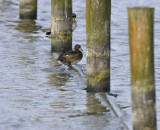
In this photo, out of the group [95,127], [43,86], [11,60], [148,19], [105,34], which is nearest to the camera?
[148,19]

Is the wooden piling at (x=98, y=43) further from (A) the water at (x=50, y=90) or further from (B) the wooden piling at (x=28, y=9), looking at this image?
(B) the wooden piling at (x=28, y=9)

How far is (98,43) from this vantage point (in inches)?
364

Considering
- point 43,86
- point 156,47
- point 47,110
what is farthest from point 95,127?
point 156,47

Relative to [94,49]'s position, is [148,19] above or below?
above

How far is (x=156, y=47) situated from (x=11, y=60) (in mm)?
4753

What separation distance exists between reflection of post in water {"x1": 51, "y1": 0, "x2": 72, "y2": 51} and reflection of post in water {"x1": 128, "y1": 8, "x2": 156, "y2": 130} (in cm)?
689

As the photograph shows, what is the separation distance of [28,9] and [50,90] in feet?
32.7

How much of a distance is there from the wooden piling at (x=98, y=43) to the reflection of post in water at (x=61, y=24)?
3.95 m

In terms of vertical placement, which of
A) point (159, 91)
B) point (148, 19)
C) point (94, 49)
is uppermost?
point (148, 19)

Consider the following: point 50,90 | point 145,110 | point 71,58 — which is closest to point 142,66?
point 145,110

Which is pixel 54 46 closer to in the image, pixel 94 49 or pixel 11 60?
pixel 11 60

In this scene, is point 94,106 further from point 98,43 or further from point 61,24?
point 61,24

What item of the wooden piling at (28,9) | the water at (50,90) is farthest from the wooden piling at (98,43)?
the wooden piling at (28,9)

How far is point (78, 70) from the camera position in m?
11.8
